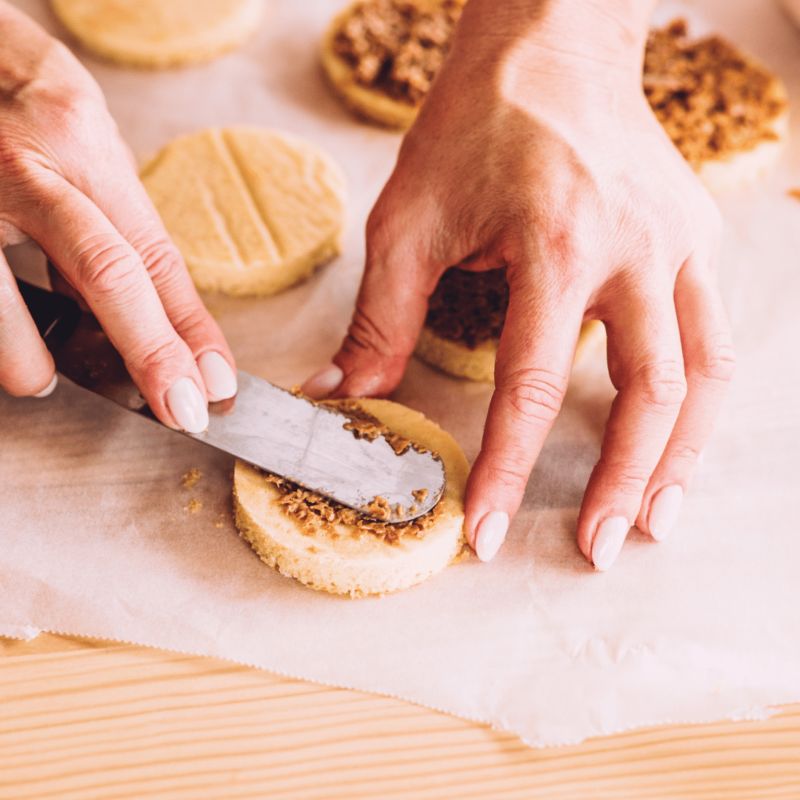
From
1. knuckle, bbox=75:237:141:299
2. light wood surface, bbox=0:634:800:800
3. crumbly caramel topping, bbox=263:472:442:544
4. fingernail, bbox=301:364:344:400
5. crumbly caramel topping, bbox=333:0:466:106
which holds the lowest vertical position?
light wood surface, bbox=0:634:800:800

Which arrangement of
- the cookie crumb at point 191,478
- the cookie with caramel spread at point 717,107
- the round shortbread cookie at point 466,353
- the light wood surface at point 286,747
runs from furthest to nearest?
the cookie with caramel spread at point 717,107
the round shortbread cookie at point 466,353
the cookie crumb at point 191,478
the light wood surface at point 286,747

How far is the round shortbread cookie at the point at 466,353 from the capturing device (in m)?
1.87

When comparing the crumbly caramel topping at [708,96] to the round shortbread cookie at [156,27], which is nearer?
the crumbly caramel topping at [708,96]

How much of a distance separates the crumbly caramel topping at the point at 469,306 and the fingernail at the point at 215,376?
611 mm

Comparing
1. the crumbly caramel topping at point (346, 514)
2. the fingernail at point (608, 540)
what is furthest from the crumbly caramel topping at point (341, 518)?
the fingernail at point (608, 540)

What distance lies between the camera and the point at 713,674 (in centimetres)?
143

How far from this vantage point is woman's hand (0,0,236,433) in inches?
55.4

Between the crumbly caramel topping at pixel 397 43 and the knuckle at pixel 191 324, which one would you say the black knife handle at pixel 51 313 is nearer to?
the knuckle at pixel 191 324

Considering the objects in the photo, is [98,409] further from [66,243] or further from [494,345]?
[494,345]

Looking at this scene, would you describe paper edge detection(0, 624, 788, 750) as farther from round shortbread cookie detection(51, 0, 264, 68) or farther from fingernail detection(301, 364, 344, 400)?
round shortbread cookie detection(51, 0, 264, 68)

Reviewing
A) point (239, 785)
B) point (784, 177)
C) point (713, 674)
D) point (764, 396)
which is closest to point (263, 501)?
point (239, 785)

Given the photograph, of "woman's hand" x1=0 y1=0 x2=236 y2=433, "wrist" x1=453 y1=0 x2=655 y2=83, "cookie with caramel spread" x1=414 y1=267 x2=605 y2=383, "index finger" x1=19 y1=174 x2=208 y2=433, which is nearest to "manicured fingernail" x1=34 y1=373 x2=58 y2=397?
"woman's hand" x1=0 y1=0 x2=236 y2=433

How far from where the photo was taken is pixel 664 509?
1.61 metres

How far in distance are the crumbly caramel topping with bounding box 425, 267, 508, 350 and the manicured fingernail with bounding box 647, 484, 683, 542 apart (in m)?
0.59
